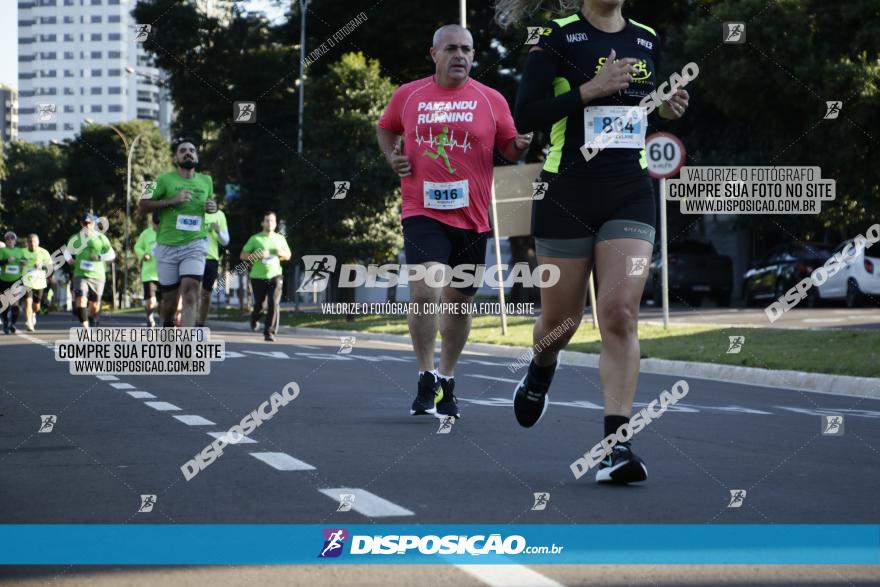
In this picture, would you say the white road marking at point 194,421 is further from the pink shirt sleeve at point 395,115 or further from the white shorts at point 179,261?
the white shorts at point 179,261

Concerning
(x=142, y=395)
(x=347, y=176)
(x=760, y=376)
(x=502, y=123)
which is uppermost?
(x=347, y=176)

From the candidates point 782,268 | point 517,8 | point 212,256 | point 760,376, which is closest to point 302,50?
point 782,268

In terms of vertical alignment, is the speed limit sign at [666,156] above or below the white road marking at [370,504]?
above

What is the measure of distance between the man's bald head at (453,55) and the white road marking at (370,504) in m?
3.94

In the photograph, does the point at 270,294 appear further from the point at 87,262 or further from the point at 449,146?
the point at 449,146

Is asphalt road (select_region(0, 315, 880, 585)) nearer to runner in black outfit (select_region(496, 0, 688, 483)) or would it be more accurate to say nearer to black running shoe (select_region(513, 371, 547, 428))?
black running shoe (select_region(513, 371, 547, 428))

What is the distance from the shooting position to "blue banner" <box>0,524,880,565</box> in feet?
14.4

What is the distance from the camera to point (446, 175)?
9125 mm

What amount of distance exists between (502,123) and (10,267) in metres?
20.8

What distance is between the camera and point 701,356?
55.9 ft

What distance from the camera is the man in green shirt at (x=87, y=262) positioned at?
23953mm

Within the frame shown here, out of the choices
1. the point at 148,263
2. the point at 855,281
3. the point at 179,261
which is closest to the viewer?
the point at 179,261

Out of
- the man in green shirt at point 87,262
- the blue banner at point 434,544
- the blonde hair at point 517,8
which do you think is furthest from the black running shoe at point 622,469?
the man in green shirt at point 87,262

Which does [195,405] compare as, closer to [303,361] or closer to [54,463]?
[54,463]
